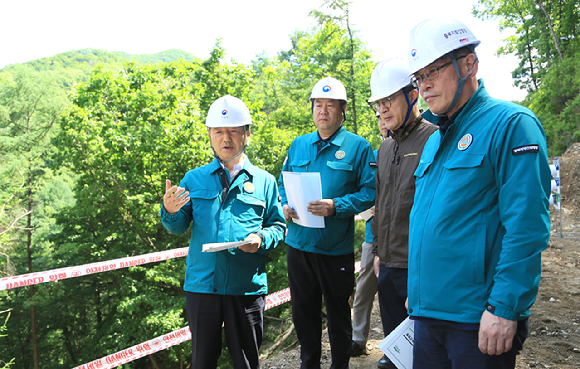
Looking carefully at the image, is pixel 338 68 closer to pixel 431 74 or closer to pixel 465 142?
pixel 431 74

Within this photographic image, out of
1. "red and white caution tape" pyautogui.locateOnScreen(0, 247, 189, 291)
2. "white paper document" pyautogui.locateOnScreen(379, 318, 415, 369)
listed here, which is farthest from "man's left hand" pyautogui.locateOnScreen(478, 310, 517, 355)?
"red and white caution tape" pyautogui.locateOnScreen(0, 247, 189, 291)

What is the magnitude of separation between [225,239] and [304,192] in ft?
2.40

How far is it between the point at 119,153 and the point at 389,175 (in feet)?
51.6

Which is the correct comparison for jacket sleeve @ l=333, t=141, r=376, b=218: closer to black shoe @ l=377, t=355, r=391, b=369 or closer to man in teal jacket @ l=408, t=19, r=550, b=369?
man in teal jacket @ l=408, t=19, r=550, b=369

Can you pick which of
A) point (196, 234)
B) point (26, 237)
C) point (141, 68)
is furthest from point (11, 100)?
point (196, 234)

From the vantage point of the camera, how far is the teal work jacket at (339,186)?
3098mm

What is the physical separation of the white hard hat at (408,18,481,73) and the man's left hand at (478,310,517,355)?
1069 mm

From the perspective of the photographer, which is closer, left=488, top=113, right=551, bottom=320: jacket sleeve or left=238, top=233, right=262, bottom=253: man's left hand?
left=488, top=113, right=551, bottom=320: jacket sleeve

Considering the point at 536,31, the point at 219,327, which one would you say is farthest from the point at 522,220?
the point at 536,31

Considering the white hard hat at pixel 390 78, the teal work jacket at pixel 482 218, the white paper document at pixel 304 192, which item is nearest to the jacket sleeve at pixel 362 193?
the white paper document at pixel 304 192

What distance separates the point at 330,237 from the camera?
10.2ft

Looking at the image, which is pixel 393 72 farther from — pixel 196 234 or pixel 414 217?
pixel 196 234

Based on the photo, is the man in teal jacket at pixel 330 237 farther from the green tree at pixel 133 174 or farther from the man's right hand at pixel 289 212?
the green tree at pixel 133 174

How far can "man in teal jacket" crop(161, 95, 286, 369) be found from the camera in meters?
2.65
